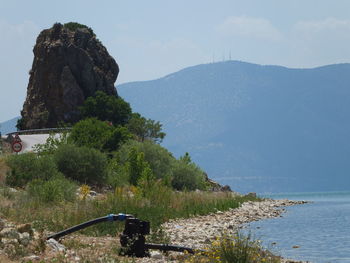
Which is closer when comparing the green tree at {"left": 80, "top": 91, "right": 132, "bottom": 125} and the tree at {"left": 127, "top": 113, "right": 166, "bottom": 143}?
the green tree at {"left": 80, "top": 91, "right": 132, "bottom": 125}

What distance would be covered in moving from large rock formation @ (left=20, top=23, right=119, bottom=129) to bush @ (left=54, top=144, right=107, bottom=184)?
40472 mm

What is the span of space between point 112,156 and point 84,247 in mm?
31329

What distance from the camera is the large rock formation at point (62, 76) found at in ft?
242

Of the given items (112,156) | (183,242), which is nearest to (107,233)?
(183,242)

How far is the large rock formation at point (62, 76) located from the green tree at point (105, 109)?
2928 mm

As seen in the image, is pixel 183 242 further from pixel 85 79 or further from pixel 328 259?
pixel 85 79

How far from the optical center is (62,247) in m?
13.5

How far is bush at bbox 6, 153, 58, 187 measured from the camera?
2761 centimetres

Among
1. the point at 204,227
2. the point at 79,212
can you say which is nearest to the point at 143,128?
the point at 204,227

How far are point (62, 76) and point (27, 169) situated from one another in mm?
47133

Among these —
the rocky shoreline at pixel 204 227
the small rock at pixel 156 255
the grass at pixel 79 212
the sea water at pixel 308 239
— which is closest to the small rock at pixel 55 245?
the grass at pixel 79 212

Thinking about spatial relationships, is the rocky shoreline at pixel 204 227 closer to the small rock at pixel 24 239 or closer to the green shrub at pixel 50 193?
the small rock at pixel 24 239

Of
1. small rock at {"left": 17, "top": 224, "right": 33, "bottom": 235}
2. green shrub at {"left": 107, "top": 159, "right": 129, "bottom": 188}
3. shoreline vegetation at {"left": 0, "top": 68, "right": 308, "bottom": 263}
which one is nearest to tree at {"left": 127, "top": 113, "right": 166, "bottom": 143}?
shoreline vegetation at {"left": 0, "top": 68, "right": 308, "bottom": 263}

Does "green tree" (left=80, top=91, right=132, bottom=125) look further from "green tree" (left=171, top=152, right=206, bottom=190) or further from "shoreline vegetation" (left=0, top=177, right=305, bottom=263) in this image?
"shoreline vegetation" (left=0, top=177, right=305, bottom=263)
